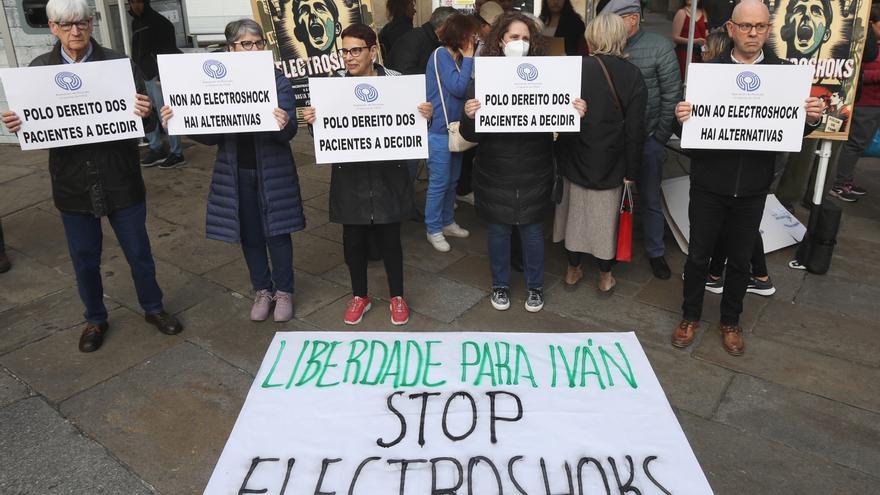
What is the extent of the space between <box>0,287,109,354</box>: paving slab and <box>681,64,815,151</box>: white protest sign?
3883mm

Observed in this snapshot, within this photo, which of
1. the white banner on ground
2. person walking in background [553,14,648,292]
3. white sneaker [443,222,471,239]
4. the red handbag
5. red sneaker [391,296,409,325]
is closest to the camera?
person walking in background [553,14,648,292]

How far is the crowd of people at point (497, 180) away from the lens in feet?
12.2

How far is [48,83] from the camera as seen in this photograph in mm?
3568

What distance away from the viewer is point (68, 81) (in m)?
3.59

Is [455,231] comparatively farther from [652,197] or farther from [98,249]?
[98,249]

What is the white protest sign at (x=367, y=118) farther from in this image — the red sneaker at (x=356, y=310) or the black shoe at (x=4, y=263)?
the black shoe at (x=4, y=263)

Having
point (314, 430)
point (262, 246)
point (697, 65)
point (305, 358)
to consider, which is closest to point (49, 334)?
point (262, 246)

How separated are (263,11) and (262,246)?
2.21 metres

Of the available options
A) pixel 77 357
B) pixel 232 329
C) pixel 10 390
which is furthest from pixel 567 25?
pixel 10 390

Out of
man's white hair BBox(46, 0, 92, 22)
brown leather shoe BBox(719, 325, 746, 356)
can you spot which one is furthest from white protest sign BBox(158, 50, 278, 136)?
brown leather shoe BBox(719, 325, 746, 356)

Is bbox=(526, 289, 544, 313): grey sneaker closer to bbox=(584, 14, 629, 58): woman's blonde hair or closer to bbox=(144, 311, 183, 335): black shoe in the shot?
bbox=(584, 14, 629, 58): woman's blonde hair

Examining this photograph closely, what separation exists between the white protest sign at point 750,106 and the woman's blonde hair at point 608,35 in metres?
0.58

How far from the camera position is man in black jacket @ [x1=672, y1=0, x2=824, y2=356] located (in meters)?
3.53

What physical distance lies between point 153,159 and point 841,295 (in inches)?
272
